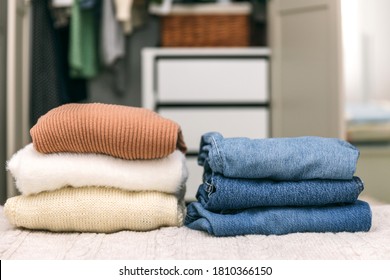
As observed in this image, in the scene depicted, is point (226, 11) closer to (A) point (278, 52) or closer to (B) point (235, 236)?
(A) point (278, 52)

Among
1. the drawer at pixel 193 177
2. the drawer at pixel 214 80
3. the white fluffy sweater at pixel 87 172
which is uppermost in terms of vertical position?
the drawer at pixel 214 80

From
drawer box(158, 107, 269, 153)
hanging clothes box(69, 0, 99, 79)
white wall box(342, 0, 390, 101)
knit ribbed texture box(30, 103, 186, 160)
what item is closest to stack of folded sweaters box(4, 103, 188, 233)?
knit ribbed texture box(30, 103, 186, 160)

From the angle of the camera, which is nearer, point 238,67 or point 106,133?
point 106,133

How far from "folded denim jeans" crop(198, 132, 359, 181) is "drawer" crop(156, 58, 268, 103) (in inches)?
52.8

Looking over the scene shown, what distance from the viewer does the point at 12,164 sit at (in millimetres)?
779

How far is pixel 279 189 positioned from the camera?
2.52 ft

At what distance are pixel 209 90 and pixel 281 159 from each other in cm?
140

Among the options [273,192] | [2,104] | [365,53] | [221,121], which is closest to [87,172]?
[273,192]

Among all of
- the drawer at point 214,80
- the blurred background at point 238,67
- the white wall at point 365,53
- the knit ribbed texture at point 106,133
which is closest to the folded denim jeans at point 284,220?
the knit ribbed texture at point 106,133

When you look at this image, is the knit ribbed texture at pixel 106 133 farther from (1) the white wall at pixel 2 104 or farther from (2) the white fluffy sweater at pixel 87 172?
(1) the white wall at pixel 2 104

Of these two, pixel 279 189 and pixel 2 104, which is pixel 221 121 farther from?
pixel 279 189

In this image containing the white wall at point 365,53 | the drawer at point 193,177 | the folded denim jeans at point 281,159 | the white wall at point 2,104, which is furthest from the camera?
the white wall at point 365,53

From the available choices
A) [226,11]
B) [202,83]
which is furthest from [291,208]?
[226,11]

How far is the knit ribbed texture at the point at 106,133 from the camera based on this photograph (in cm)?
76
